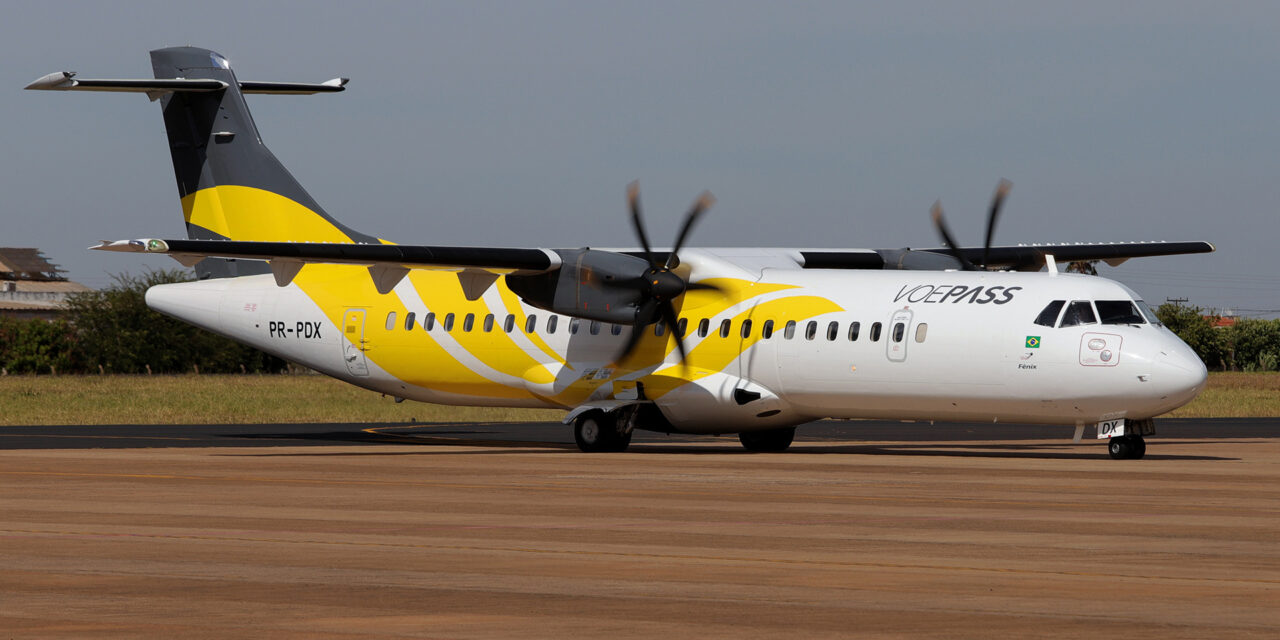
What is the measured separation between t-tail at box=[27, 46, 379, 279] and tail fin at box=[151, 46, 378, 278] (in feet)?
0.06

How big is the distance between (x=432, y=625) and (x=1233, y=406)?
42.9 m

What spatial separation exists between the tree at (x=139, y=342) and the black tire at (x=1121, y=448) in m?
55.0

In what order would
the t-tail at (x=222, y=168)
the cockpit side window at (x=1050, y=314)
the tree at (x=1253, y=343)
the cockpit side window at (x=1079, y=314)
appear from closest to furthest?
the cockpit side window at (x=1079, y=314) < the cockpit side window at (x=1050, y=314) < the t-tail at (x=222, y=168) < the tree at (x=1253, y=343)

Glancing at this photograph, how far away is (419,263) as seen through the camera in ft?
82.8

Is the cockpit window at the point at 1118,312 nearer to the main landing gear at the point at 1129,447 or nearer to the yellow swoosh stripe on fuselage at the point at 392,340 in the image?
the main landing gear at the point at 1129,447

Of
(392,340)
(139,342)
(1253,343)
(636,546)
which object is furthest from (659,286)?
(1253,343)

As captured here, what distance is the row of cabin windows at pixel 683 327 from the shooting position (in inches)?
969

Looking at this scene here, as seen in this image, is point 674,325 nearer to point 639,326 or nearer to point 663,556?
point 639,326

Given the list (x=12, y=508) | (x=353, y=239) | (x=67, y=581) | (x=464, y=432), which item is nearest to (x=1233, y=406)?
(x=464, y=432)

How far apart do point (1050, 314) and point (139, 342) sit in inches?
2294

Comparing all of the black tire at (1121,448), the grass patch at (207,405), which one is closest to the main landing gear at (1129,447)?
the black tire at (1121,448)

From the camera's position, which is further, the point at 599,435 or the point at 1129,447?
the point at 599,435

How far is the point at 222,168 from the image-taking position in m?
31.6

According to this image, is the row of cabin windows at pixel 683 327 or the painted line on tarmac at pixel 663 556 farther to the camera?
the row of cabin windows at pixel 683 327
